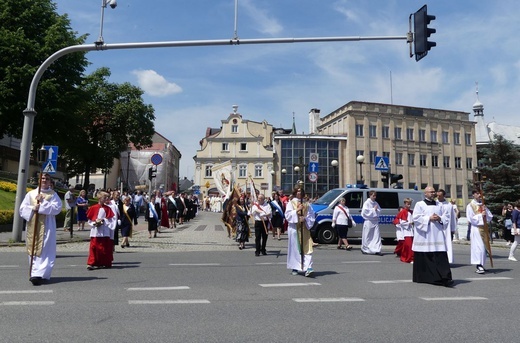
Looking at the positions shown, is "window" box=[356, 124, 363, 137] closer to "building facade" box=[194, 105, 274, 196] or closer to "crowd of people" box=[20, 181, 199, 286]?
"building facade" box=[194, 105, 274, 196]

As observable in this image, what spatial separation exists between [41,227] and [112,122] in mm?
48001

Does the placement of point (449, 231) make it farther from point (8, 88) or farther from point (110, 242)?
point (8, 88)

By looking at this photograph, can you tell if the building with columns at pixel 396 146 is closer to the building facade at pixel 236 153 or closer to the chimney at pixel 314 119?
the building facade at pixel 236 153

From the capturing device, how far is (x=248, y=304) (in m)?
6.91

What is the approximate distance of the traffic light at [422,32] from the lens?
1237 centimetres

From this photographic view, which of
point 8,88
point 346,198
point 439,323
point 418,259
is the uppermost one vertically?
point 8,88

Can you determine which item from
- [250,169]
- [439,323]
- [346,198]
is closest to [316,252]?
[346,198]

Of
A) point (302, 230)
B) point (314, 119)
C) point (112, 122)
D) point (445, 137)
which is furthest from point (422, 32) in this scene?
point (314, 119)

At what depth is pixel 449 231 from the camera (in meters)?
12.0

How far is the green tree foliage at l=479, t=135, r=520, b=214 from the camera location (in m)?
29.7

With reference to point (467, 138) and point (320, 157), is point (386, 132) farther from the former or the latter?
point (467, 138)

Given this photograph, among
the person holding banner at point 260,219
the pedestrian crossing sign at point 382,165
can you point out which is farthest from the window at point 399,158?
the person holding banner at point 260,219

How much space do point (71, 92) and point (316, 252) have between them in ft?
78.4

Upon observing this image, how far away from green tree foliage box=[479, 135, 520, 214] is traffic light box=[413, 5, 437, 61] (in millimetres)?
19690
